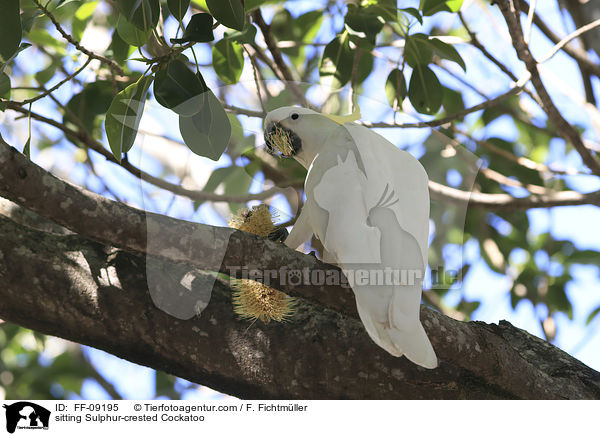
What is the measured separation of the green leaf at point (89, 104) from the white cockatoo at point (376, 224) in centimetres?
96

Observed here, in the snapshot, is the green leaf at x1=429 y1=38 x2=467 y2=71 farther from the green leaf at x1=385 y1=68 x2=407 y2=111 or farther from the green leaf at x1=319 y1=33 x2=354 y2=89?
the green leaf at x1=319 y1=33 x2=354 y2=89

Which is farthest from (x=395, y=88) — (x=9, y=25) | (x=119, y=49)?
(x=9, y=25)

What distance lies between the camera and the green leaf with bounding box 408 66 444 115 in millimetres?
1855

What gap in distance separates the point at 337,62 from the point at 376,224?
826 millimetres

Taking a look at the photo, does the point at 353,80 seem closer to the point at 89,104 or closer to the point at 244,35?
the point at 244,35

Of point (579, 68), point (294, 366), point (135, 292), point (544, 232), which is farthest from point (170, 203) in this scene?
point (544, 232)

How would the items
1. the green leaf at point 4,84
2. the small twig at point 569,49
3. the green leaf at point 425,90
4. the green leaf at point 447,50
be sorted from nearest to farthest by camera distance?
the green leaf at point 4,84 < the green leaf at point 447,50 < the green leaf at point 425,90 < the small twig at point 569,49

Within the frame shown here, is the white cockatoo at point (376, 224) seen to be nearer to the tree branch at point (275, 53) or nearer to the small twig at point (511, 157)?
the tree branch at point (275, 53)

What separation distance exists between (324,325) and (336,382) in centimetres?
15

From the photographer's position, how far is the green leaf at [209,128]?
4.51 feet

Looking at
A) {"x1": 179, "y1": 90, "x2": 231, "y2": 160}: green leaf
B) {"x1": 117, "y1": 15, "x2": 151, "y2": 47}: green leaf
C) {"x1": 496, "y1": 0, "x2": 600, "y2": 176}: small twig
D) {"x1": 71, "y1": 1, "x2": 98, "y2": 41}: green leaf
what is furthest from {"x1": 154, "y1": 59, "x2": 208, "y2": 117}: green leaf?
{"x1": 496, "y1": 0, "x2": 600, "y2": 176}: small twig

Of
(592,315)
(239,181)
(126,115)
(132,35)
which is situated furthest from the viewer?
(592,315)

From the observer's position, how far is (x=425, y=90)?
1868mm
